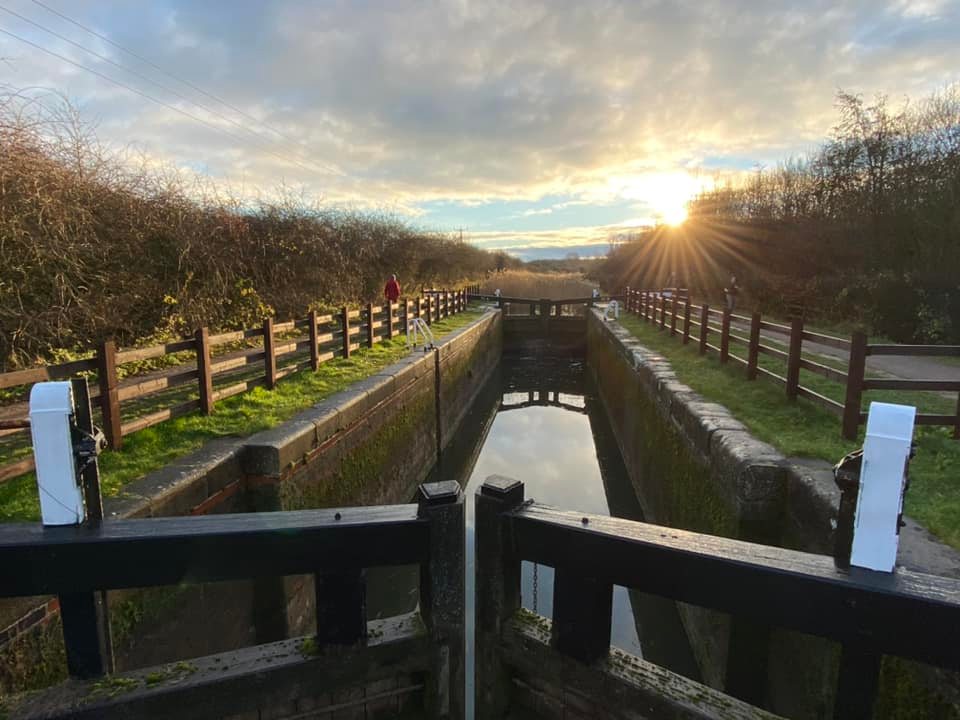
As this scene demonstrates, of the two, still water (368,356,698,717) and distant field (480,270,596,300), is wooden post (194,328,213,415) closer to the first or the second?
still water (368,356,698,717)

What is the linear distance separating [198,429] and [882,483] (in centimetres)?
476

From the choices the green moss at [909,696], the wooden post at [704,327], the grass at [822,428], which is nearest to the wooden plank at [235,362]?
the grass at [822,428]

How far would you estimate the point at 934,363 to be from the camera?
948cm

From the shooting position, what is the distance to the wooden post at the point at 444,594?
217 centimetres

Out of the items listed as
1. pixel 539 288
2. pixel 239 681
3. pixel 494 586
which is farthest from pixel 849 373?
pixel 539 288

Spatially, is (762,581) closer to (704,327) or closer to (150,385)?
(150,385)

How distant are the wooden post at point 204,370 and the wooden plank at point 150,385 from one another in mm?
59

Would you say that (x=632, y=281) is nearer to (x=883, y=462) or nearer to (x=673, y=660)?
(x=673, y=660)

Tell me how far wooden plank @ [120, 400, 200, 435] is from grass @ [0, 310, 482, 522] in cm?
7

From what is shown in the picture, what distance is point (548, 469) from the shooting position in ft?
31.7

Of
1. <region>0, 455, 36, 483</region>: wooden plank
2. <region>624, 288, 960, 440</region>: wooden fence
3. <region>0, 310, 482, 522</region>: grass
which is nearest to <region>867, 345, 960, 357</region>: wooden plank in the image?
<region>624, 288, 960, 440</region>: wooden fence

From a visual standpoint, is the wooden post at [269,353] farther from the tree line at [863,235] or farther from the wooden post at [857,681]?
the tree line at [863,235]

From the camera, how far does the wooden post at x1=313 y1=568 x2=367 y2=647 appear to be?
2154 mm

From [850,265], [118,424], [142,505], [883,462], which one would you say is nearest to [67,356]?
[118,424]
